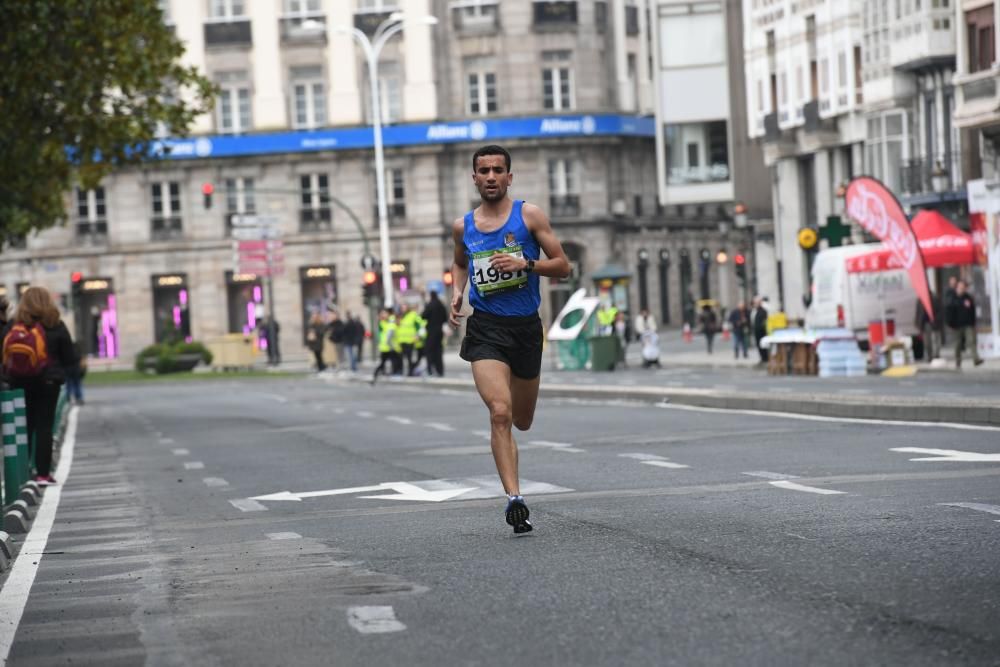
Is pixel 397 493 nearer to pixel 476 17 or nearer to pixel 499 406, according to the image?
pixel 499 406

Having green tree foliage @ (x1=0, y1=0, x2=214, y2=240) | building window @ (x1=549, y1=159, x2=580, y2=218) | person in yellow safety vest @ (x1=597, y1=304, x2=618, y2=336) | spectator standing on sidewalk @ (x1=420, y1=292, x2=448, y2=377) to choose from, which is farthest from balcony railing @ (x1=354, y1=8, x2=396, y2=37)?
green tree foliage @ (x1=0, y1=0, x2=214, y2=240)

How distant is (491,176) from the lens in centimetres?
1241

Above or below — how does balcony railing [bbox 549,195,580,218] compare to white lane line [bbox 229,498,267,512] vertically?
above

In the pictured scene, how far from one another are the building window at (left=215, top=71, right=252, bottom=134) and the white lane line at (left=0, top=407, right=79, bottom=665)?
7174 centimetres

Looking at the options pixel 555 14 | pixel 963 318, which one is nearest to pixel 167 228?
pixel 555 14

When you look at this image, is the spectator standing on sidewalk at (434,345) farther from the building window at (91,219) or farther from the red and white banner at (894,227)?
the building window at (91,219)

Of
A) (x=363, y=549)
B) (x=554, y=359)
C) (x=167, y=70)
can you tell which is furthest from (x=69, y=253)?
(x=363, y=549)

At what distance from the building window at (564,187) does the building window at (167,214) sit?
14.7m

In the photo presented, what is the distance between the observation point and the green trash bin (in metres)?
59.2

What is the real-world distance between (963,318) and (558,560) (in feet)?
110

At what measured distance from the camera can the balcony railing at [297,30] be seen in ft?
303

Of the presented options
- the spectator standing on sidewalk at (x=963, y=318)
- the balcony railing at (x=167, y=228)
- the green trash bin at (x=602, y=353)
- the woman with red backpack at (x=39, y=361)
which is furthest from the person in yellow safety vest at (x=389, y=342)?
the balcony railing at (x=167, y=228)

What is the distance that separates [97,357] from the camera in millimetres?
94062

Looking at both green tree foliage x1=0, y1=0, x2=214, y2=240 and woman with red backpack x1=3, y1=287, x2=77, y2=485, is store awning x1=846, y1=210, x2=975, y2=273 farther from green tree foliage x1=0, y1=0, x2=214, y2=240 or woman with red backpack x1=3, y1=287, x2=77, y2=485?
woman with red backpack x1=3, y1=287, x2=77, y2=485
